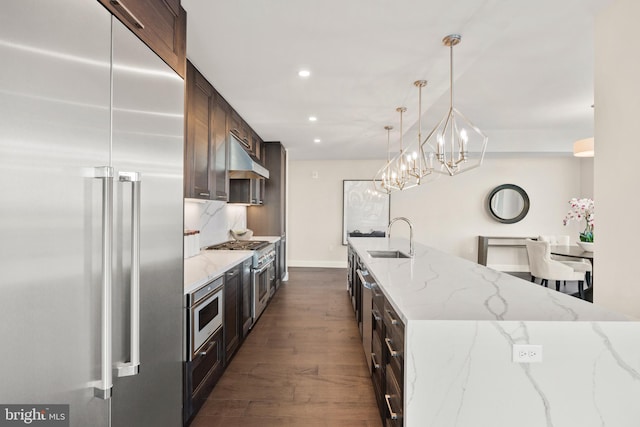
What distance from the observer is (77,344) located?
0.99m

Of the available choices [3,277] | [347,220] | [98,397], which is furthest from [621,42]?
[347,220]

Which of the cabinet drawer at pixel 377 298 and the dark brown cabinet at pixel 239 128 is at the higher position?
the dark brown cabinet at pixel 239 128

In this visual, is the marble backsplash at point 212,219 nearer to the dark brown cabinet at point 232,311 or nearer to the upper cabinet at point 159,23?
the dark brown cabinet at point 232,311

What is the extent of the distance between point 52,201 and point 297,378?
87.2 inches

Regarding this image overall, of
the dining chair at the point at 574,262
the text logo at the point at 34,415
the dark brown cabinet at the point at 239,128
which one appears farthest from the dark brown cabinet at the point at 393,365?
the dining chair at the point at 574,262

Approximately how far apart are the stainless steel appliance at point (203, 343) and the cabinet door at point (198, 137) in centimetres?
84

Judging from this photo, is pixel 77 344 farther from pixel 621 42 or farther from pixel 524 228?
pixel 524 228

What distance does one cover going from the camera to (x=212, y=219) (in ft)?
13.5

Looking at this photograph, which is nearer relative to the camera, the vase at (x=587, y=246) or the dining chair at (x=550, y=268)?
the vase at (x=587, y=246)

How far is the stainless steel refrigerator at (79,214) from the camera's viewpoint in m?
0.80

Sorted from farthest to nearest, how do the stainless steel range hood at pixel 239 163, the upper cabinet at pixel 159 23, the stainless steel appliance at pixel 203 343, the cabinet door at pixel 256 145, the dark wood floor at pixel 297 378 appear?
1. the cabinet door at pixel 256 145
2. the stainless steel range hood at pixel 239 163
3. the dark wood floor at pixel 297 378
4. the stainless steel appliance at pixel 203 343
5. the upper cabinet at pixel 159 23

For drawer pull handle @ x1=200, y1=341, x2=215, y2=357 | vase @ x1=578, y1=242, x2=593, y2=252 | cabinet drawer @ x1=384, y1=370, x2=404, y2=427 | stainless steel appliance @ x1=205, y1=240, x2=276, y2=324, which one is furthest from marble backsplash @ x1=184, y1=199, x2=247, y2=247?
vase @ x1=578, y1=242, x2=593, y2=252

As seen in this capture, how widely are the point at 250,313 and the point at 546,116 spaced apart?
4.87 meters

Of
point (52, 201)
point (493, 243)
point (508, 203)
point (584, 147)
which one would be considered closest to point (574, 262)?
point (493, 243)
